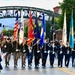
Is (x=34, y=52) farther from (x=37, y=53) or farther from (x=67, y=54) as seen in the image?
(x=67, y=54)

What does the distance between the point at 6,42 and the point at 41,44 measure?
224 cm

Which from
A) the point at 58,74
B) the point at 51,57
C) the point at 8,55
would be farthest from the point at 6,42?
the point at 58,74

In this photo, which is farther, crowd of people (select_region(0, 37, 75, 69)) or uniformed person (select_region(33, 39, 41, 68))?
uniformed person (select_region(33, 39, 41, 68))

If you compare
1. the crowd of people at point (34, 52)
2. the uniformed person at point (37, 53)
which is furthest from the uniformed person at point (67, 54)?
the uniformed person at point (37, 53)

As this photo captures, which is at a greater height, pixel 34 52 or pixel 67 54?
pixel 34 52

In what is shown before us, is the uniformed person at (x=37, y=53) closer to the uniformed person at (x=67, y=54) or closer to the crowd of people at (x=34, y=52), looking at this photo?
the crowd of people at (x=34, y=52)

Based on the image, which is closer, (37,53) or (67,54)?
(67,54)

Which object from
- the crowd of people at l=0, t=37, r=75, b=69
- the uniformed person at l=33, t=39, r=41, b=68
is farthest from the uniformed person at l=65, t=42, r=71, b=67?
the uniformed person at l=33, t=39, r=41, b=68

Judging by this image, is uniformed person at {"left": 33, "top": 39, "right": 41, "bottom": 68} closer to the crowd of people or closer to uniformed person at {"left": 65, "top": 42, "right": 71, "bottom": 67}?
the crowd of people

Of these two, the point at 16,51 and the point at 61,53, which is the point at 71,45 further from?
the point at 16,51

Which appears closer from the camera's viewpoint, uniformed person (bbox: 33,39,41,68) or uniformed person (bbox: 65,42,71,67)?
uniformed person (bbox: 65,42,71,67)

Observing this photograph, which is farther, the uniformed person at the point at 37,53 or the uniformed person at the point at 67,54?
the uniformed person at the point at 37,53

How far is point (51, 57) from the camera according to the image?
83.4ft

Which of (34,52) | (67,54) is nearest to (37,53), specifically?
(34,52)
